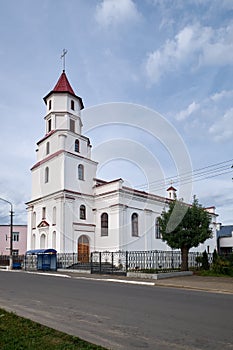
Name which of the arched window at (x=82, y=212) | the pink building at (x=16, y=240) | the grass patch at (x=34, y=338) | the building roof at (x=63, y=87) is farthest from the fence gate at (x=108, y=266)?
the pink building at (x=16, y=240)

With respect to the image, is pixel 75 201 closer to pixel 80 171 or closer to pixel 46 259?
pixel 80 171

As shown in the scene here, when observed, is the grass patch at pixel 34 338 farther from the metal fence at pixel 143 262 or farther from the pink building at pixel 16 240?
the pink building at pixel 16 240

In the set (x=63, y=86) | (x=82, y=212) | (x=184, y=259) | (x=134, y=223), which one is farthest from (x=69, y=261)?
(x=63, y=86)

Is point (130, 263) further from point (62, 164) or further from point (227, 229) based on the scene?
point (227, 229)

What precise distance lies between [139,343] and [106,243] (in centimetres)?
3104

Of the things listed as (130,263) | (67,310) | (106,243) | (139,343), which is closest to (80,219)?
(106,243)

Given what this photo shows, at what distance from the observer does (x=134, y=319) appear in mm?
8227

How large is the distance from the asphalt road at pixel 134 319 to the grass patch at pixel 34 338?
1.36 feet

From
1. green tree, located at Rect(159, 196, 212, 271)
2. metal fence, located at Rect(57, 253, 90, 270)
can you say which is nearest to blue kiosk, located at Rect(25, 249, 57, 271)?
metal fence, located at Rect(57, 253, 90, 270)

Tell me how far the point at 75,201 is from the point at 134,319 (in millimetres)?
28790

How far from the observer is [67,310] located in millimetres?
9406

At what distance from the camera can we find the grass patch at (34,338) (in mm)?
5528

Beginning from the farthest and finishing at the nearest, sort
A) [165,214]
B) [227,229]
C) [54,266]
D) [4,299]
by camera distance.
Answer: [227,229] < [54,266] < [165,214] < [4,299]

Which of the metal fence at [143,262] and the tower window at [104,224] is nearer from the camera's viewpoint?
the metal fence at [143,262]
